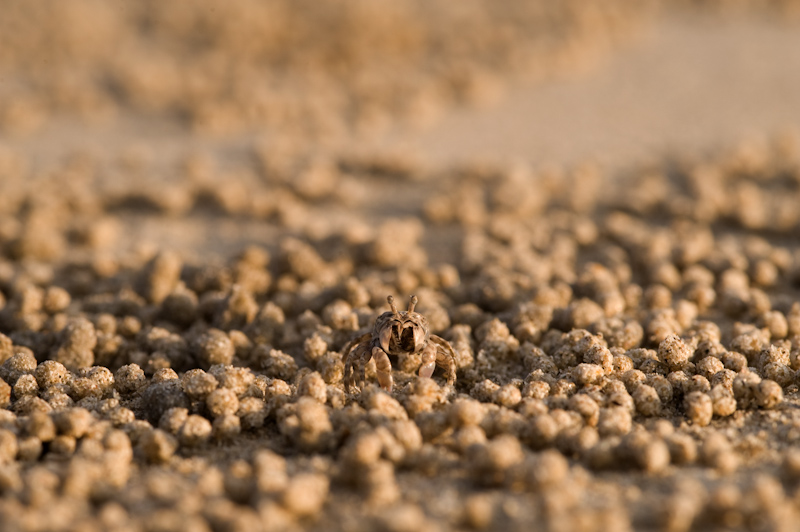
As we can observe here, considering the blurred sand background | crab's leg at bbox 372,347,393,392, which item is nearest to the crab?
crab's leg at bbox 372,347,393,392

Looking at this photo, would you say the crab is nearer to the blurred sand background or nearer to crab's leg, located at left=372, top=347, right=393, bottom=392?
crab's leg, located at left=372, top=347, right=393, bottom=392

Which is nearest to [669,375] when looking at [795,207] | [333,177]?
[795,207]

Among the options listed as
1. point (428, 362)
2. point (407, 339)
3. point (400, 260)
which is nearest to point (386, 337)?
point (407, 339)

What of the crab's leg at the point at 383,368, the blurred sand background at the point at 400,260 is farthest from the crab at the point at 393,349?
the blurred sand background at the point at 400,260

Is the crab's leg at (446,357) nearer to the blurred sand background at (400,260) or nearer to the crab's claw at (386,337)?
the blurred sand background at (400,260)

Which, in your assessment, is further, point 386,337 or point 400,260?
point 400,260

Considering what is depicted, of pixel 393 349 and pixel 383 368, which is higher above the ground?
pixel 393 349

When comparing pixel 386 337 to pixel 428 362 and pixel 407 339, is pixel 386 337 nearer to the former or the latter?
pixel 407 339
